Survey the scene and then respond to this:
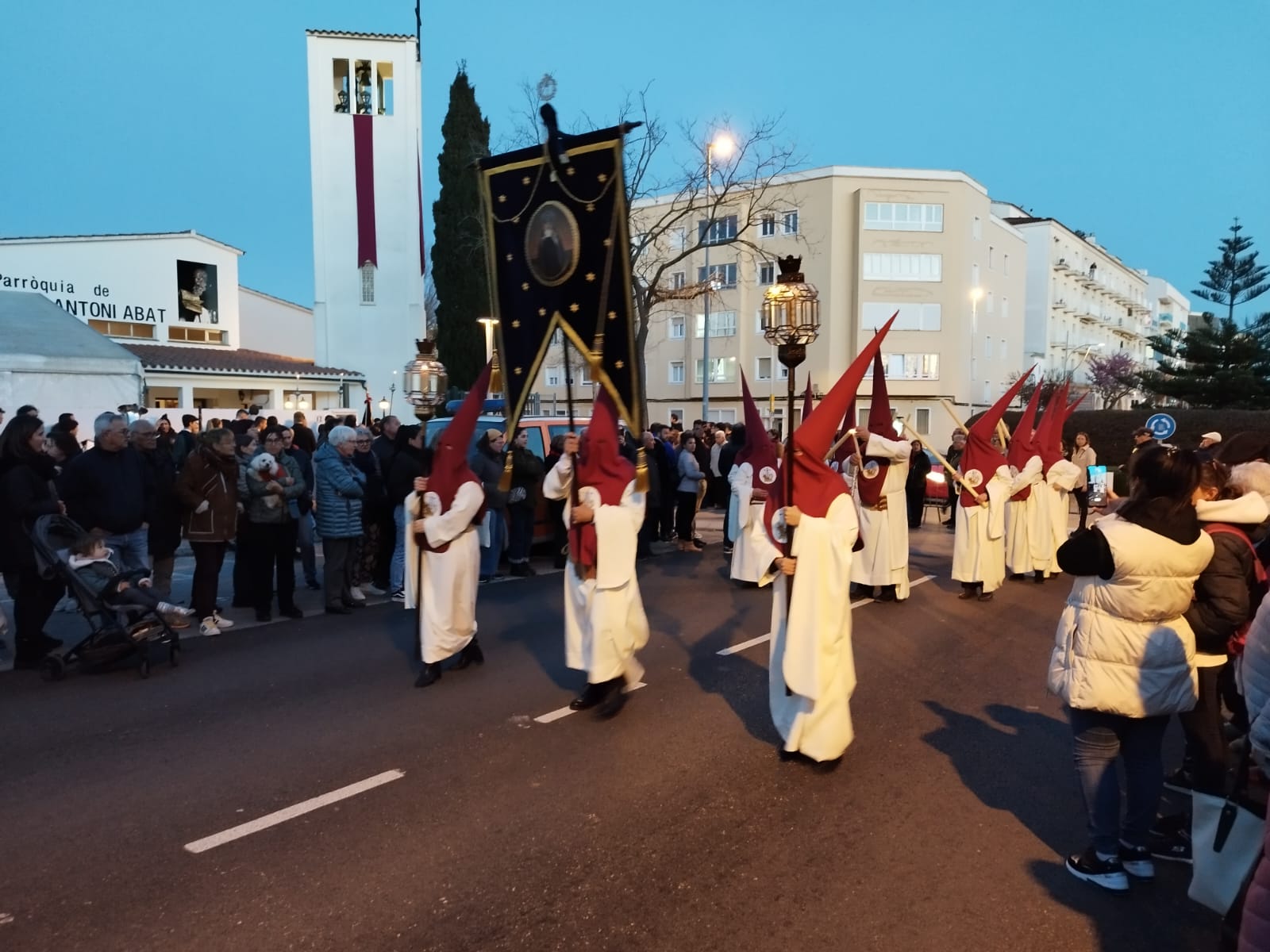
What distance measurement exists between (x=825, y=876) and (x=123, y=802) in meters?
3.41

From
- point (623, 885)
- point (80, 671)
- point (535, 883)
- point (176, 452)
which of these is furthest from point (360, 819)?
point (176, 452)

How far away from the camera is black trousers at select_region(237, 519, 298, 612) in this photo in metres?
8.91

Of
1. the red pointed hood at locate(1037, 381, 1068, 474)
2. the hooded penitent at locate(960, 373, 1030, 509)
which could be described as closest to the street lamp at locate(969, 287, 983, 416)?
the red pointed hood at locate(1037, 381, 1068, 474)

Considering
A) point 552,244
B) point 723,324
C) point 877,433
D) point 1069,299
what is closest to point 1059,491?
point 877,433

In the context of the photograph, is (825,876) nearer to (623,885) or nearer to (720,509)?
(623,885)

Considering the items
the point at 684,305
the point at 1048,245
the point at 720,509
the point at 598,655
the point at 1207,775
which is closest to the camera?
the point at 1207,775

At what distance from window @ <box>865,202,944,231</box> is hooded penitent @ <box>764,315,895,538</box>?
41.5 meters

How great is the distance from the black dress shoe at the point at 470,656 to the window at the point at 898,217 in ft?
133

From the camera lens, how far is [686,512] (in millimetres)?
14648

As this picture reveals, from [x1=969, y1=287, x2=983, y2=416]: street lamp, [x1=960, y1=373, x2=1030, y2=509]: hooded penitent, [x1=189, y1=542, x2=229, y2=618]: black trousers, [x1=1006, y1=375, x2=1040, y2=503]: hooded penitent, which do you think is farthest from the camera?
[x1=969, y1=287, x2=983, y2=416]: street lamp

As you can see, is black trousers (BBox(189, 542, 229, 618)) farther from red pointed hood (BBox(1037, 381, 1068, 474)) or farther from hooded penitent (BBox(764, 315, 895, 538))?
red pointed hood (BBox(1037, 381, 1068, 474))

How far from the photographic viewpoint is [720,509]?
66.9 ft

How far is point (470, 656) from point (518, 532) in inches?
180

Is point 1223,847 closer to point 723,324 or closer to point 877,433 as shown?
point 877,433
